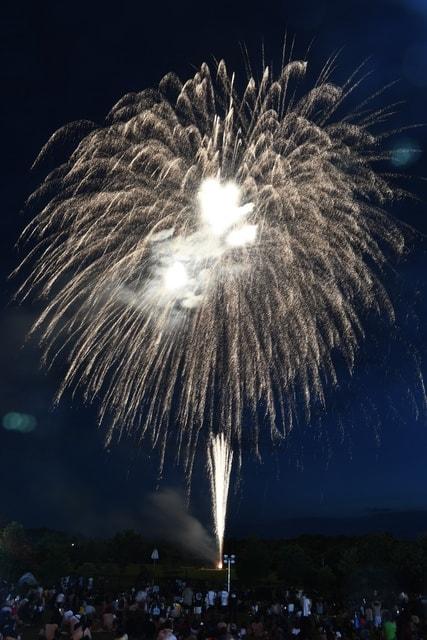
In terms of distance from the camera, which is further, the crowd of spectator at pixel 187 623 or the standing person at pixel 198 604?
the standing person at pixel 198 604

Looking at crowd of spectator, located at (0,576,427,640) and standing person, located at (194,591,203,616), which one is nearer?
crowd of spectator, located at (0,576,427,640)

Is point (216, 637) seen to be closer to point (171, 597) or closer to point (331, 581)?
point (171, 597)

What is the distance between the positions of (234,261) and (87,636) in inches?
454

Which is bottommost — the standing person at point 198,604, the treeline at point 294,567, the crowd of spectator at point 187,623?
the crowd of spectator at point 187,623

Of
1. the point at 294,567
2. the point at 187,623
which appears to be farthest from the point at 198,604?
the point at 294,567

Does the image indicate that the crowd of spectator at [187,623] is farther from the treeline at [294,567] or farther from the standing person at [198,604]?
the treeline at [294,567]

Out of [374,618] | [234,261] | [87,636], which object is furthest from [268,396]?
[374,618]

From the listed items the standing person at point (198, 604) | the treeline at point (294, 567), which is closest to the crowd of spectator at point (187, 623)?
the standing person at point (198, 604)

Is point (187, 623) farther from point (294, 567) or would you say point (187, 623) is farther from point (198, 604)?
point (294, 567)

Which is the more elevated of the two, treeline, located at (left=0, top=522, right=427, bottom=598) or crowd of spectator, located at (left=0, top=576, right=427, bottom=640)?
treeline, located at (left=0, top=522, right=427, bottom=598)

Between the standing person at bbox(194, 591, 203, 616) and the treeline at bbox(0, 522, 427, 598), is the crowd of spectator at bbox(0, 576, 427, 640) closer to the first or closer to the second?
the standing person at bbox(194, 591, 203, 616)

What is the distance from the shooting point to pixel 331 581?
56.8m

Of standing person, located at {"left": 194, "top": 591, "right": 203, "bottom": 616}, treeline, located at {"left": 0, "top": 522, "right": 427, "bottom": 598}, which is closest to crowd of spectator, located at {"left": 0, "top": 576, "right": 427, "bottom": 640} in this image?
standing person, located at {"left": 194, "top": 591, "right": 203, "bottom": 616}

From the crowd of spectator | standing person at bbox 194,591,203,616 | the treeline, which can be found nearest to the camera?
the crowd of spectator
